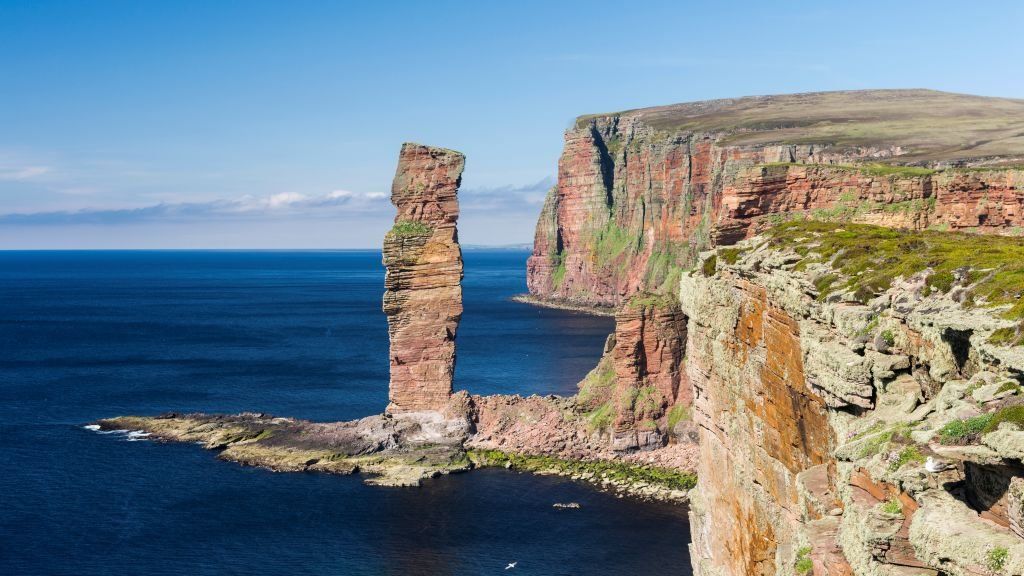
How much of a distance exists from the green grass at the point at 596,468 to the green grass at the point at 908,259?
47.6 m

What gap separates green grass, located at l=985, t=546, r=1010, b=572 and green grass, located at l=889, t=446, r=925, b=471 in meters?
1.89

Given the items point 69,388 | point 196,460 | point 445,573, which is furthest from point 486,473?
point 69,388

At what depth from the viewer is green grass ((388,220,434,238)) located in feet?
271

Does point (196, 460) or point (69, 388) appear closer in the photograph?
point (196, 460)

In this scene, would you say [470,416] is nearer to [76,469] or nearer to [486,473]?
[486,473]

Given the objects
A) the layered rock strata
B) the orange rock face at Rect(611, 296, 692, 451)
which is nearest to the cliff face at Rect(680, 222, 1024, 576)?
the layered rock strata

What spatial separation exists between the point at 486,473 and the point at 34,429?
1875 inches

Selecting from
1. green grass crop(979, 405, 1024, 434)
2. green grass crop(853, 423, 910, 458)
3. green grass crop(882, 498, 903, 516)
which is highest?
green grass crop(979, 405, 1024, 434)

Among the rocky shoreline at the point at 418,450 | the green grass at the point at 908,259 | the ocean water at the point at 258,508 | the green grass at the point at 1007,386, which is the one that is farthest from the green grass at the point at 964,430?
the rocky shoreline at the point at 418,450

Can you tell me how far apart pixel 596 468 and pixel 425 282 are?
2301 centimetres

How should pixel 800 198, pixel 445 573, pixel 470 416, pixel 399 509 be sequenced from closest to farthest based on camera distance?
pixel 800 198, pixel 445 573, pixel 399 509, pixel 470 416

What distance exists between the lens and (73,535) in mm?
61344

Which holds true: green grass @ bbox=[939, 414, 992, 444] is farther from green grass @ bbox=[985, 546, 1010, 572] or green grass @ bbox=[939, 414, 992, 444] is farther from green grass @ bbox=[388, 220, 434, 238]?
green grass @ bbox=[388, 220, 434, 238]

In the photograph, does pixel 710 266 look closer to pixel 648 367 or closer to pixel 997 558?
pixel 997 558
